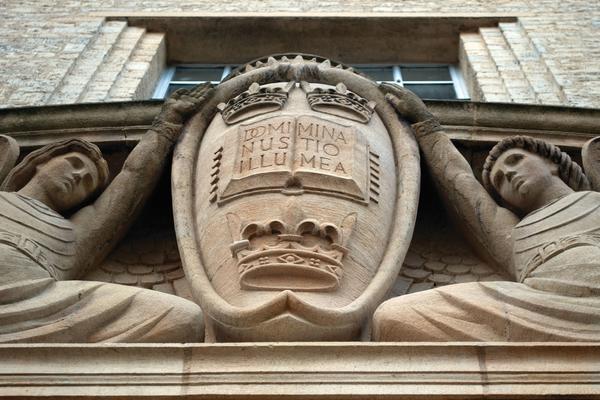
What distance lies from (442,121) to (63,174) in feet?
7.95

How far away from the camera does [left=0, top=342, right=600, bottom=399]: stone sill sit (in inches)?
127

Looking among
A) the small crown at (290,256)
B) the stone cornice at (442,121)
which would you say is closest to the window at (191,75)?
the stone cornice at (442,121)

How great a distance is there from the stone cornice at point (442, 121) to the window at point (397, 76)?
375 centimetres

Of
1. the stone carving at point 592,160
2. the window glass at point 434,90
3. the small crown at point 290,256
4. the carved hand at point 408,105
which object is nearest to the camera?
the small crown at point 290,256

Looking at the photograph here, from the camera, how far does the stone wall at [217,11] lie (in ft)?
26.8

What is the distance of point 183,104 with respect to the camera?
17.9ft

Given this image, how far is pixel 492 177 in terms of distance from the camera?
487 centimetres

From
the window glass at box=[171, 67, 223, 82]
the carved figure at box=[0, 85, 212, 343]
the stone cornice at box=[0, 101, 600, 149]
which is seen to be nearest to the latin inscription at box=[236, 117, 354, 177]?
the carved figure at box=[0, 85, 212, 343]

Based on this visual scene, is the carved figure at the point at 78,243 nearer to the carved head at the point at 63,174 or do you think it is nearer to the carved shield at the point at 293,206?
the carved head at the point at 63,174

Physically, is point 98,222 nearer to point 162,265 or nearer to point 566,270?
point 162,265

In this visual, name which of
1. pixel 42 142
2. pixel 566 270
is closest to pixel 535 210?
pixel 566 270

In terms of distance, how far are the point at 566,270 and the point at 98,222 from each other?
2524mm

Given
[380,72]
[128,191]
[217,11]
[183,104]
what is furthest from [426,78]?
[128,191]

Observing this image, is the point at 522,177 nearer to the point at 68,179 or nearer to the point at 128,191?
the point at 128,191
